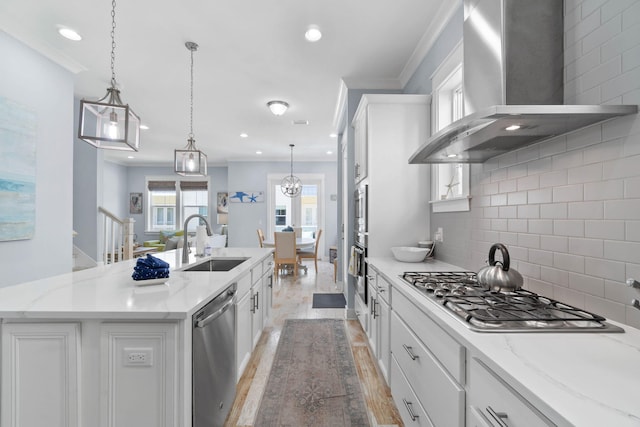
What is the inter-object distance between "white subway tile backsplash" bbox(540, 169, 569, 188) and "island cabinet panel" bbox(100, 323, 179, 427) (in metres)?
1.69

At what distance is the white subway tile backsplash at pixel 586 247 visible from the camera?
43.6 inches

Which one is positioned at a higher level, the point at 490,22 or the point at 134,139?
the point at 490,22

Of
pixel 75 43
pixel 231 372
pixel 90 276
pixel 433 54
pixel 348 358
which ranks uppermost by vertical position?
pixel 75 43

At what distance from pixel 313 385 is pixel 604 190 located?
2021 mm

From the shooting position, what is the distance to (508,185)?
5.40 ft

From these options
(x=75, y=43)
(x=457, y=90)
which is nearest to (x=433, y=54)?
(x=457, y=90)

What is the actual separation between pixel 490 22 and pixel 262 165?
7.19m

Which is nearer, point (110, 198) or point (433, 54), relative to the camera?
point (433, 54)

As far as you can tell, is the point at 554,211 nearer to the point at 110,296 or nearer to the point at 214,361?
the point at 214,361

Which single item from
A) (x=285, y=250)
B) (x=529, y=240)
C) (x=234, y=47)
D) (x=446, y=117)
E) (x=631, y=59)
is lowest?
(x=285, y=250)

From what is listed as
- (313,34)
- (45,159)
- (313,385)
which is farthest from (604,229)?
(45,159)

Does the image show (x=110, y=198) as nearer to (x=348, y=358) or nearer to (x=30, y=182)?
(x=30, y=182)

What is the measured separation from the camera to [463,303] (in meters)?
1.21

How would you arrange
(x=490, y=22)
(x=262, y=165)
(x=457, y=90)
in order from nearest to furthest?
(x=490, y=22) → (x=457, y=90) → (x=262, y=165)
